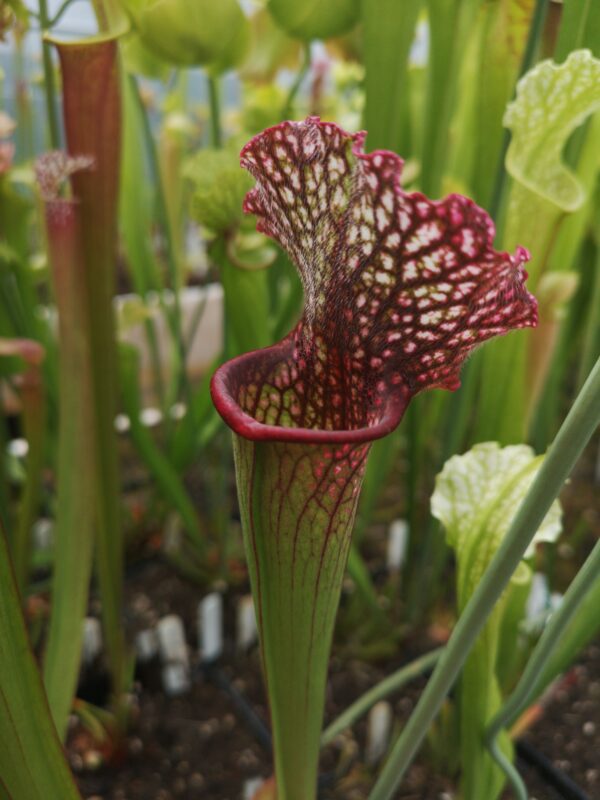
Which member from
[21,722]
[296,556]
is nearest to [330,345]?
[296,556]

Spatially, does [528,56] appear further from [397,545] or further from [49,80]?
[397,545]

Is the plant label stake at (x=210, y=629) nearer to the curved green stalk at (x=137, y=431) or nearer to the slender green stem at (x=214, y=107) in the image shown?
the curved green stalk at (x=137, y=431)

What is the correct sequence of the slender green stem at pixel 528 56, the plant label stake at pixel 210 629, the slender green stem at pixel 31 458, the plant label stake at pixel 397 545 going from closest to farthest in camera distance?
the slender green stem at pixel 528 56, the slender green stem at pixel 31 458, the plant label stake at pixel 210 629, the plant label stake at pixel 397 545

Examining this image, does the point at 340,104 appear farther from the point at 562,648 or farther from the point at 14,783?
the point at 14,783

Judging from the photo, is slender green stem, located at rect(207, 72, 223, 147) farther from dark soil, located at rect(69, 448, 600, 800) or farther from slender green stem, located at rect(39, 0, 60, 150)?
dark soil, located at rect(69, 448, 600, 800)

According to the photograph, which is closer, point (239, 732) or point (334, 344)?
point (334, 344)

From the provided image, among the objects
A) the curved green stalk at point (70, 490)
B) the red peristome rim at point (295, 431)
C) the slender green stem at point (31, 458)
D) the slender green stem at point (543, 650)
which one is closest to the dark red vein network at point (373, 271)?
the red peristome rim at point (295, 431)

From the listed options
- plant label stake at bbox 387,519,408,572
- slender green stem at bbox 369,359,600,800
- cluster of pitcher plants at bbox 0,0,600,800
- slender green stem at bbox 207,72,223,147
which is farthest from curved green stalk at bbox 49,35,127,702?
plant label stake at bbox 387,519,408,572
